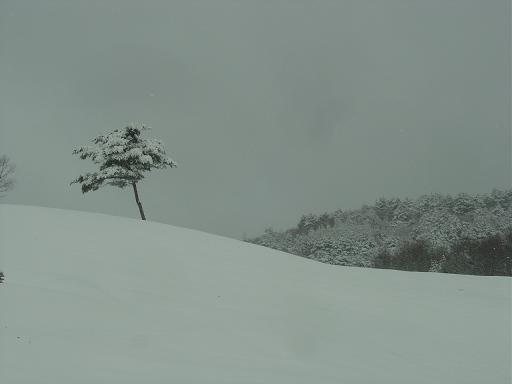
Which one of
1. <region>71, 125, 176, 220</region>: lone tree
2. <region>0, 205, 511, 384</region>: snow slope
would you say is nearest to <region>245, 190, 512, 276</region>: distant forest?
<region>71, 125, 176, 220</region>: lone tree

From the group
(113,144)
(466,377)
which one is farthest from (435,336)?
(113,144)

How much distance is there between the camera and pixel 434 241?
75.9 m

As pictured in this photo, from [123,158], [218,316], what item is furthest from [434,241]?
[218,316]

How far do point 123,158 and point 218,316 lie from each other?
65.5 feet

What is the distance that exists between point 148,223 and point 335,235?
85.0 metres

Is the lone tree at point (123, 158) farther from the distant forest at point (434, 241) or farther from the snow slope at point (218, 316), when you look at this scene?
the distant forest at point (434, 241)

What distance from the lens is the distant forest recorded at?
6400cm

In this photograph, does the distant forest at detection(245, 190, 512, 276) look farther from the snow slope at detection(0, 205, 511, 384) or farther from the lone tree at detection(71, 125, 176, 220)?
the snow slope at detection(0, 205, 511, 384)

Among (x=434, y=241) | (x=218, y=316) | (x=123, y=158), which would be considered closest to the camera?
(x=218, y=316)

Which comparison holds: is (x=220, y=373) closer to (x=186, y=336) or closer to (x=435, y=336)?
(x=186, y=336)

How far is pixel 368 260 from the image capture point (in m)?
80.4

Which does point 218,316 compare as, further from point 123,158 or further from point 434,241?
point 434,241

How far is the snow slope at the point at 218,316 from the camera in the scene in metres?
6.49

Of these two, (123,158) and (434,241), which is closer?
(123,158)
